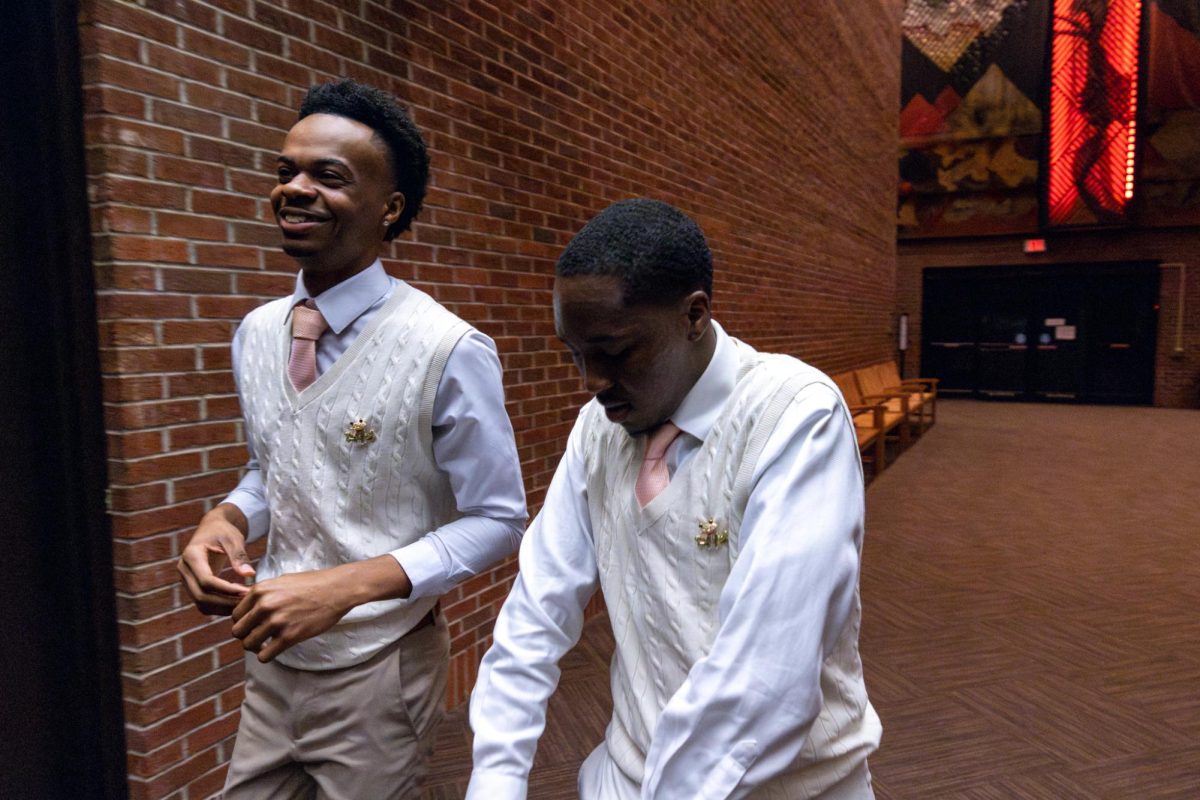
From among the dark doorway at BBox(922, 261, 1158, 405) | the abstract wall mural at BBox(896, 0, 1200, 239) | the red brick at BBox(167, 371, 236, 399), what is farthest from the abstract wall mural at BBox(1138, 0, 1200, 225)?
the red brick at BBox(167, 371, 236, 399)

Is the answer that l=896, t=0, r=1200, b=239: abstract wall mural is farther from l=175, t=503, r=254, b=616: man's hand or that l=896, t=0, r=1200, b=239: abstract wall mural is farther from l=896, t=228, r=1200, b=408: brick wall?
l=175, t=503, r=254, b=616: man's hand

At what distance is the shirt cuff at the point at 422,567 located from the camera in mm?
1324

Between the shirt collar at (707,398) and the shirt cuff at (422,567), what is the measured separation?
52cm

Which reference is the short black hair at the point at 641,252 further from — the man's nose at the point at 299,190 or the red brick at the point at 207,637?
the red brick at the point at 207,637

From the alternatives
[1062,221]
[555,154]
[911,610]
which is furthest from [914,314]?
[555,154]

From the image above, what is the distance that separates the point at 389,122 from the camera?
145cm

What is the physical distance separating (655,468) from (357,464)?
568 millimetres

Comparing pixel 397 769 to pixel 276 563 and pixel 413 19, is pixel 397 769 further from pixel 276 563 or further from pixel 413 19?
pixel 413 19

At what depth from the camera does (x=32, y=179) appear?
2.08m

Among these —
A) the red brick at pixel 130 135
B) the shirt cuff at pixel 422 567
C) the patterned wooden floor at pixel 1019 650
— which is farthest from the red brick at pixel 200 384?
the patterned wooden floor at pixel 1019 650

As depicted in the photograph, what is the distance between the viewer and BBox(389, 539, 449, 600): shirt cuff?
4.34ft

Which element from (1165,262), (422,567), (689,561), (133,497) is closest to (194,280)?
(133,497)

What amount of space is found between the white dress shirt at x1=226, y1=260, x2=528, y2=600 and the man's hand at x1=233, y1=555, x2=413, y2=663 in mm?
171

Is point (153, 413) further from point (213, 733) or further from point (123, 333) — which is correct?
point (213, 733)
